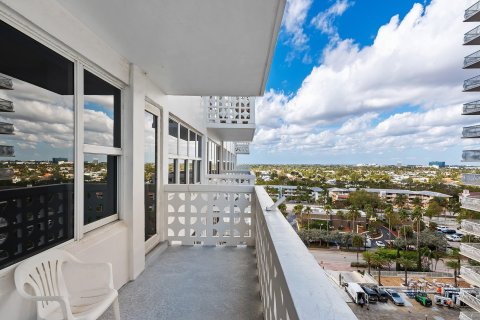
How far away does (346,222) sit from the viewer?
1021 inches

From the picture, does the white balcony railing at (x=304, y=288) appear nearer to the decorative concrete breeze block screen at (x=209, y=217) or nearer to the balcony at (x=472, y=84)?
the decorative concrete breeze block screen at (x=209, y=217)

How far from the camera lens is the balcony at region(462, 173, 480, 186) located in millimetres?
14255

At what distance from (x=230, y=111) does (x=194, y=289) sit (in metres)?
5.63

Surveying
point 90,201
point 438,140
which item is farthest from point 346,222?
point 90,201

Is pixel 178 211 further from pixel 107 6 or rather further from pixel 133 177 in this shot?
pixel 107 6

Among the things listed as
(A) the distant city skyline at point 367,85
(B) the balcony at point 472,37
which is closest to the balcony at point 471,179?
(A) the distant city skyline at point 367,85

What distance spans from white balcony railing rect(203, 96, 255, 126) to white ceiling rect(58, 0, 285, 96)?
4.28 metres

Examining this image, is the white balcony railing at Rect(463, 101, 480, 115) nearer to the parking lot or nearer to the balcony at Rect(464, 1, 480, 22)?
the balcony at Rect(464, 1, 480, 22)

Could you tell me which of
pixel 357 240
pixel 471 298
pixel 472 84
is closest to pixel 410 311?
pixel 471 298

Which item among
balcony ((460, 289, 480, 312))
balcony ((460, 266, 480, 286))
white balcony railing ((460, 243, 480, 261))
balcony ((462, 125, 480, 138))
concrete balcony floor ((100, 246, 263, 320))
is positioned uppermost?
balcony ((462, 125, 480, 138))

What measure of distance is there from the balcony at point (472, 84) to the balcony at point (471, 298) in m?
11.7

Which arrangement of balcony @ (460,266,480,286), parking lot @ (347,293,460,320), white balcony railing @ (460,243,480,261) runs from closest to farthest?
white balcony railing @ (460,243,480,261), balcony @ (460,266,480,286), parking lot @ (347,293,460,320)

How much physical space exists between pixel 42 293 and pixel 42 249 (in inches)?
14.0

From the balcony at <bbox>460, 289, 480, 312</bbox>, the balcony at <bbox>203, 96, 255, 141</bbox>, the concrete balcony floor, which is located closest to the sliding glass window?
the concrete balcony floor
